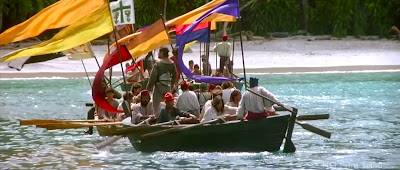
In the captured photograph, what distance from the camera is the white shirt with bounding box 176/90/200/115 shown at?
2041 cm

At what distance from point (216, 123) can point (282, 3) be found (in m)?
28.3

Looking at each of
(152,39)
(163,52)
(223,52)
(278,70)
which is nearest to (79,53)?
(152,39)

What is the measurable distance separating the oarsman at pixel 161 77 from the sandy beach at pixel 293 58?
758 inches

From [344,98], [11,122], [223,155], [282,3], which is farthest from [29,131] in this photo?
[282,3]

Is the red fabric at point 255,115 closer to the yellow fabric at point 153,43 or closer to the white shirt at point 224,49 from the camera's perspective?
the yellow fabric at point 153,43

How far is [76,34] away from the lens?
65.1 feet

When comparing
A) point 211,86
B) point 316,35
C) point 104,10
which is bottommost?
point 316,35

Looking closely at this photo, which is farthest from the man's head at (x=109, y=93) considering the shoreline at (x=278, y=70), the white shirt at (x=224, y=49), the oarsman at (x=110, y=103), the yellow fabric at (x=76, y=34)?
the shoreline at (x=278, y=70)

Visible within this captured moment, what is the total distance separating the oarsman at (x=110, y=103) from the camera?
21.8m

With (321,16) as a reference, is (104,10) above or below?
above

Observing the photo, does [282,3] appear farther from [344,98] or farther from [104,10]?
[104,10]

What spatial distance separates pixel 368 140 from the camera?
22.0 m

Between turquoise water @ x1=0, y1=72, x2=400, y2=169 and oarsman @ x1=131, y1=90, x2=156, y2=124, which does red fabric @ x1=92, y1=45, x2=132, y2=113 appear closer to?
oarsman @ x1=131, y1=90, x2=156, y2=124

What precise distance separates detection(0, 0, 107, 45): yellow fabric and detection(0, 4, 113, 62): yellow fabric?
0.59 feet
